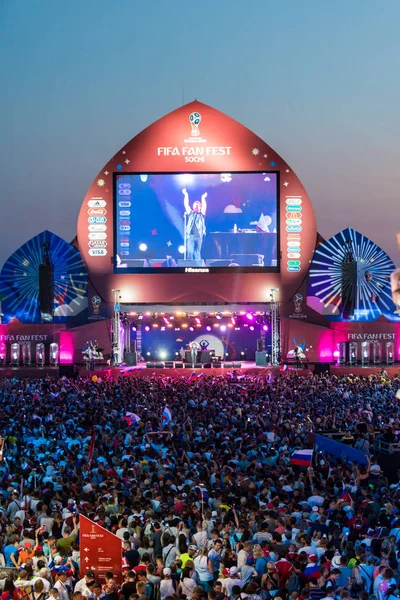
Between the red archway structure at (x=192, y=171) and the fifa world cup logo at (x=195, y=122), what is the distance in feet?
0.92

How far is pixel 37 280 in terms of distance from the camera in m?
54.3

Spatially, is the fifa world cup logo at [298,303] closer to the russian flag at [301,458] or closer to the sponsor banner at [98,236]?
the sponsor banner at [98,236]

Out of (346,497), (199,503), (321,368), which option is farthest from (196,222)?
(199,503)

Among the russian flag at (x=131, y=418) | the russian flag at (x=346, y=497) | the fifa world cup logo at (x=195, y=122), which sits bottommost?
the russian flag at (x=346, y=497)

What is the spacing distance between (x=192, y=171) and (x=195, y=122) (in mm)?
3292

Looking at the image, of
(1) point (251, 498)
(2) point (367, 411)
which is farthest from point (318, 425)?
(1) point (251, 498)

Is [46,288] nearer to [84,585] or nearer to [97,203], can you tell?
[97,203]

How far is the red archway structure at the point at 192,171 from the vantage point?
50.2 m

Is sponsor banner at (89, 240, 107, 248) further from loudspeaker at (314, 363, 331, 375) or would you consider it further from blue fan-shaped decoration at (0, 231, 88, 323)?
loudspeaker at (314, 363, 331, 375)

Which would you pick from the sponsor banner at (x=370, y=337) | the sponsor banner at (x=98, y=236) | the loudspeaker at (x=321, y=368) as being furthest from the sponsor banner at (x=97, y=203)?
the sponsor banner at (x=370, y=337)

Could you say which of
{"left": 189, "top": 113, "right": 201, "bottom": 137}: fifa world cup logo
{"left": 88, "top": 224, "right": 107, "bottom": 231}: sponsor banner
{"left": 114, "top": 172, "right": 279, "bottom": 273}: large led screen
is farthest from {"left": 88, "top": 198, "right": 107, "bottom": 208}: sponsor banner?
{"left": 189, "top": 113, "right": 201, "bottom": 137}: fifa world cup logo

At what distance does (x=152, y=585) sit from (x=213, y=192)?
137ft

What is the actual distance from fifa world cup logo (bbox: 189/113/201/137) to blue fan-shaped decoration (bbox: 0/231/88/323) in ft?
35.8

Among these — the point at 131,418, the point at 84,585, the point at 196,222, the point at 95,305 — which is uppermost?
the point at 196,222
